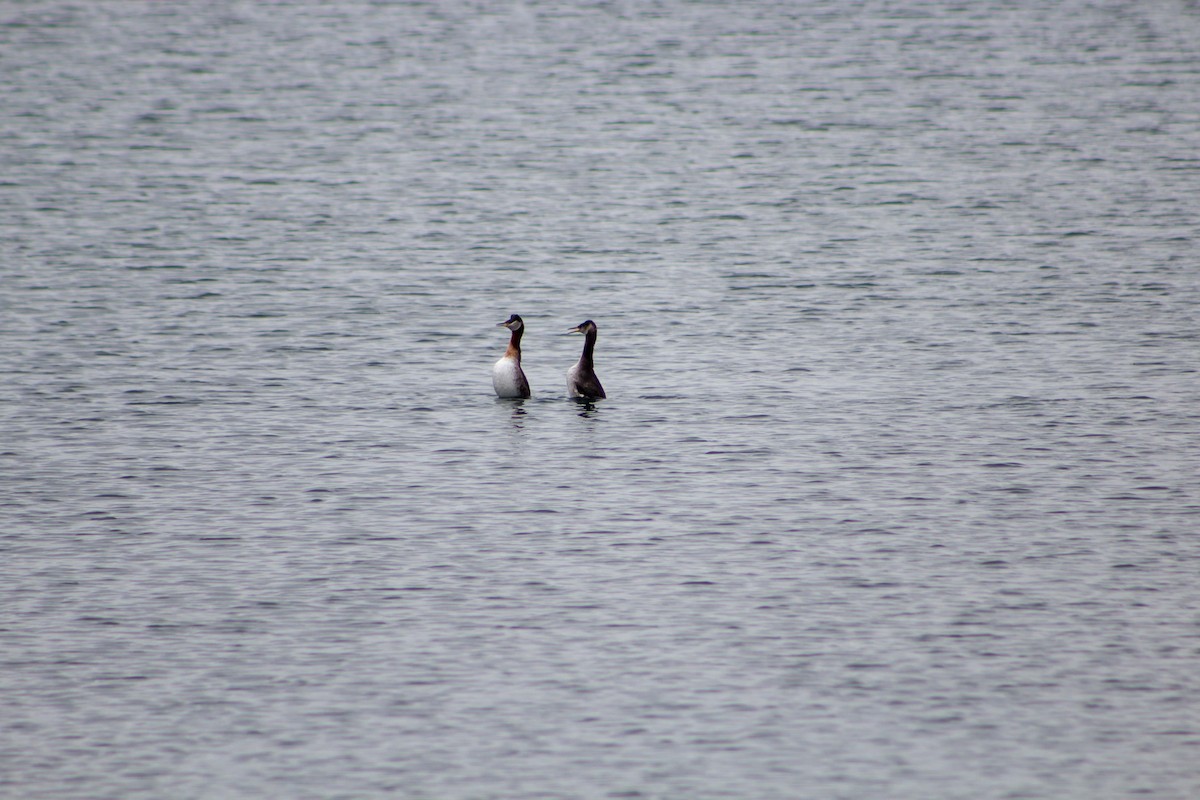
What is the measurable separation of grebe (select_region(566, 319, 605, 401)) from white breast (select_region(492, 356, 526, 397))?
78cm

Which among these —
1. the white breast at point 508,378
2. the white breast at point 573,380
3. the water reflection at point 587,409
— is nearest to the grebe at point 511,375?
the white breast at point 508,378

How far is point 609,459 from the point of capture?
2373 centimetres

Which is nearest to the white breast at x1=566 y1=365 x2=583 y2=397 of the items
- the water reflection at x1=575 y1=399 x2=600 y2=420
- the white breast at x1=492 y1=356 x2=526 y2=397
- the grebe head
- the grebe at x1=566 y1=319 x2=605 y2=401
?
the grebe at x1=566 y1=319 x2=605 y2=401

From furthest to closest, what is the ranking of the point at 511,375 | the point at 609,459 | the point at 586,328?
the point at 586,328, the point at 511,375, the point at 609,459

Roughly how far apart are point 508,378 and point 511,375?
0.07 m

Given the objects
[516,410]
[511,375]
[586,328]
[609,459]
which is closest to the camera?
[609,459]

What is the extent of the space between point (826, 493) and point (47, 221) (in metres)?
27.7

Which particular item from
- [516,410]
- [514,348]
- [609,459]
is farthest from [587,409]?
[609,459]

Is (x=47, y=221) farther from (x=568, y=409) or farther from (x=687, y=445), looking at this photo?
(x=687, y=445)

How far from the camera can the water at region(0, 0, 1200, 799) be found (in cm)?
1497

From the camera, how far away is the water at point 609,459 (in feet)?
49.1

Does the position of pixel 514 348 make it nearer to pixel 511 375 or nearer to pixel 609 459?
pixel 511 375

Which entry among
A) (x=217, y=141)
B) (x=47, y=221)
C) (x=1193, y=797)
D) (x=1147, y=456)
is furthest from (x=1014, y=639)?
(x=217, y=141)

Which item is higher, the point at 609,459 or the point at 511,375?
the point at 511,375
